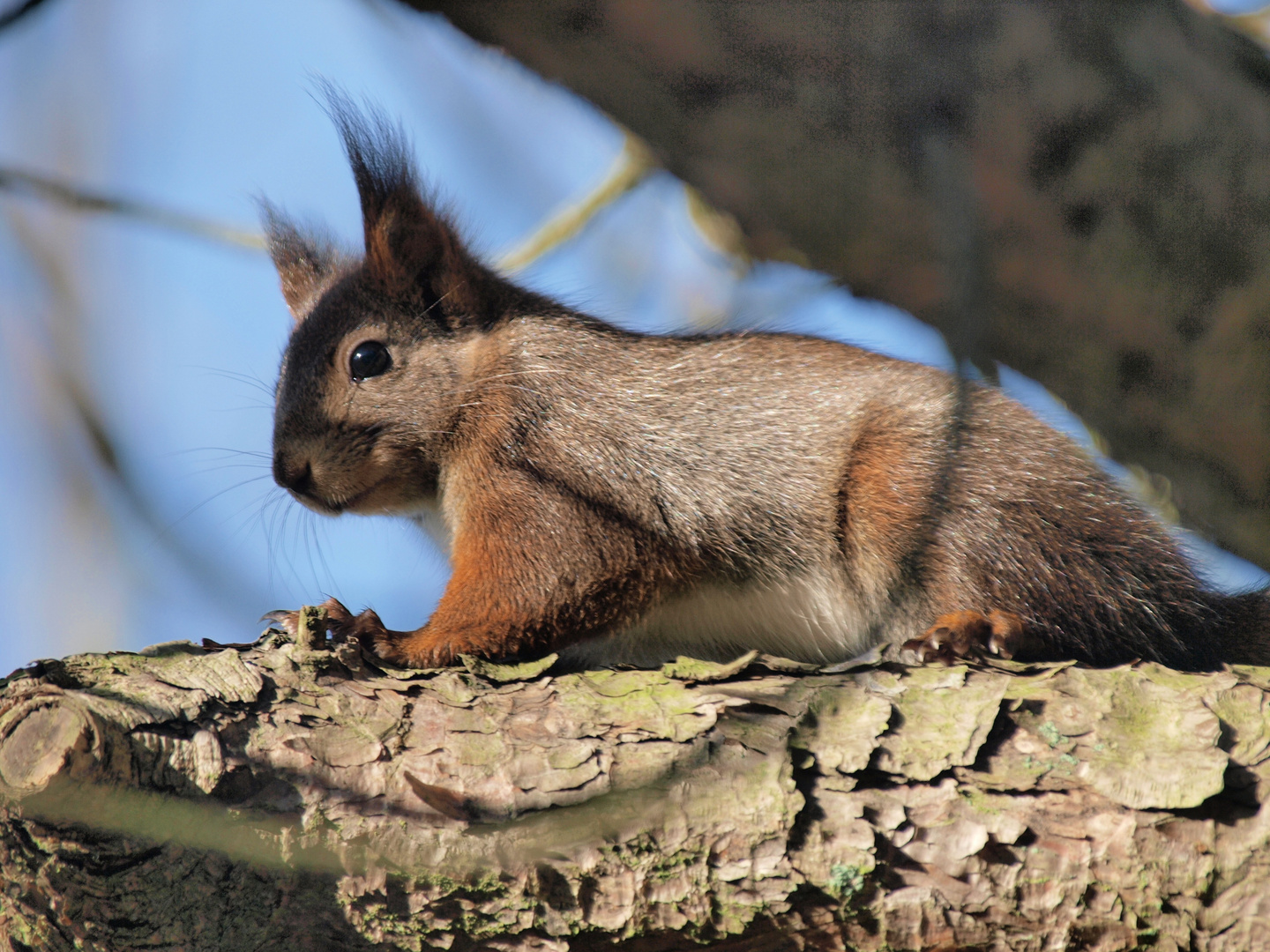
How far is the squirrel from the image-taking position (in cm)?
301

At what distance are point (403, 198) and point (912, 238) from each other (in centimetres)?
175

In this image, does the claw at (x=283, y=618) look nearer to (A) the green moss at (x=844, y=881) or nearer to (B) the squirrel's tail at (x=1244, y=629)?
(A) the green moss at (x=844, y=881)

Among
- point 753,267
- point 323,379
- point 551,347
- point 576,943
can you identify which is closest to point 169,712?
point 576,943

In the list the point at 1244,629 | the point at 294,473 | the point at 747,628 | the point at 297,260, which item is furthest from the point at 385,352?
the point at 1244,629

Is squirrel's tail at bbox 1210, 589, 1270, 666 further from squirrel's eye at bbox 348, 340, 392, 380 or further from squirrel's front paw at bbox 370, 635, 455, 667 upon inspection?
squirrel's eye at bbox 348, 340, 392, 380

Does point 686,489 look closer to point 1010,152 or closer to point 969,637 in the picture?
point 969,637

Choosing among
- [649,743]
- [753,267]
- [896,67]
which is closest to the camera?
[649,743]

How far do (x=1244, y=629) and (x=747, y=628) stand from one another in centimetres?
147

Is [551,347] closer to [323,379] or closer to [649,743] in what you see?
[323,379]

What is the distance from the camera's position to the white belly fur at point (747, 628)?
317 cm

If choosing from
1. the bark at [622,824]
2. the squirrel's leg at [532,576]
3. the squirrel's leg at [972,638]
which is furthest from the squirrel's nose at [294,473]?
the squirrel's leg at [972,638]

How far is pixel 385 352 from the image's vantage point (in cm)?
354

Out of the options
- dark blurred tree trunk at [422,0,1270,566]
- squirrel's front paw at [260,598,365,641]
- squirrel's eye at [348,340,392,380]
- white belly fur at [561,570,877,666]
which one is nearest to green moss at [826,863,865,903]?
white belly fur at [561,570,877,666]

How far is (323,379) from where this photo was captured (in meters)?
3.47
